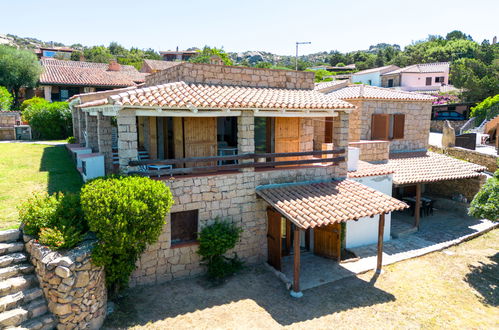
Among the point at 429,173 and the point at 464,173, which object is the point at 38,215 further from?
the point at 464,173

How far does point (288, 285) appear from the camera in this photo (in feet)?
33.2

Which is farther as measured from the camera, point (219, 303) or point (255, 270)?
point (255, 270)

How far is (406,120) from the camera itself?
19.9 m

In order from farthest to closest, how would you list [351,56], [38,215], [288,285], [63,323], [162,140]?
[351,56]
[162,140]
[288,285]
[38,215]
[63,323]

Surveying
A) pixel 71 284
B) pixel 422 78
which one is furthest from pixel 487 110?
pixel 71 284

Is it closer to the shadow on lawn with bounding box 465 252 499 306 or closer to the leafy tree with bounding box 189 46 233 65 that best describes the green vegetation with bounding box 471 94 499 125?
the shadow on lawn with bounding box 465 252 499 306

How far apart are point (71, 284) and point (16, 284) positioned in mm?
1551

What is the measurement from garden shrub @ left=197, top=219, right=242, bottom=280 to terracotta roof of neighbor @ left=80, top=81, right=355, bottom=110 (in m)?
3.71

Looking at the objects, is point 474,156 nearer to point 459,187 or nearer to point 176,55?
point 459,187

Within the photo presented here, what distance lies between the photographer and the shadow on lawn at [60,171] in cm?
1245

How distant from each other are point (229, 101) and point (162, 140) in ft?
14.1

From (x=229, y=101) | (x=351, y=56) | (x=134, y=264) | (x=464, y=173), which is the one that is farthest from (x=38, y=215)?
(x=351, y=56)

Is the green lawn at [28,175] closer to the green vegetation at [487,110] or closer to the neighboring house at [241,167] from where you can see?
the neighboring house at [241,167]

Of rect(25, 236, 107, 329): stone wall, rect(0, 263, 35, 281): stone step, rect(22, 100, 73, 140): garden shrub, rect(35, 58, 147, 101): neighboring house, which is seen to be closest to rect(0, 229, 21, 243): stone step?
rect(0, 263, 35, 281): stone step
